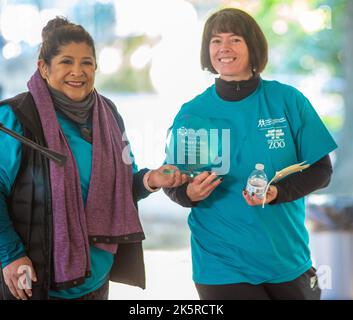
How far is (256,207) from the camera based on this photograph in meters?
1.40

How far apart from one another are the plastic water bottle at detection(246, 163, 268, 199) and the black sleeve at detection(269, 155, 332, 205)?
1.6 inches

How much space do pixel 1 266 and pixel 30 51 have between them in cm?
58

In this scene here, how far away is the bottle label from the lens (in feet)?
4.39

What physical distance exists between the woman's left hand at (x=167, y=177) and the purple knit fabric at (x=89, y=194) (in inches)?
2.8

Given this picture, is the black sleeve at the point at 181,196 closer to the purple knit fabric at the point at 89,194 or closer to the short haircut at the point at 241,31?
the purple knit fabric at the point at 89,194

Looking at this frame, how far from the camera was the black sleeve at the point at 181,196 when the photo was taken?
1430 mm

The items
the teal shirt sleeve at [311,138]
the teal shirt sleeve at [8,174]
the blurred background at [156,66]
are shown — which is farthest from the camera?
the blurred background at [156,66]

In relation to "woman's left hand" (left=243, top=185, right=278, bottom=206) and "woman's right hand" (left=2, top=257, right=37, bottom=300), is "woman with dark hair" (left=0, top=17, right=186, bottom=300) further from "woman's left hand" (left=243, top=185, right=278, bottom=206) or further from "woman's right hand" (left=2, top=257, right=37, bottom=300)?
"woman's left hand" (left=243, top=185, right=278, bottom=206)

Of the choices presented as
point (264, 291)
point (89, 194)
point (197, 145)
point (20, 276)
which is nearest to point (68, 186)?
point (89, 194)

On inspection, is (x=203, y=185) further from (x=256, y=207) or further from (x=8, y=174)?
(x=8, y=174)

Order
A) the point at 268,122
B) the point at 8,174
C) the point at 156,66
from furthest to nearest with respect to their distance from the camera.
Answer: the point at 156,66 → the point at 268,122 → the point at 8,174

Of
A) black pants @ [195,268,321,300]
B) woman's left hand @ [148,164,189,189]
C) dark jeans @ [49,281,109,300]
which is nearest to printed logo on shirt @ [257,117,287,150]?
woman's left hand @ [148,164,189,189]

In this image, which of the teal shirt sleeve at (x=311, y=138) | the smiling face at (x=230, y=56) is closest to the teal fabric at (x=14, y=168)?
the smiling face at (x=230, y=56)

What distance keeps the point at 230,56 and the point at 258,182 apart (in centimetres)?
34
